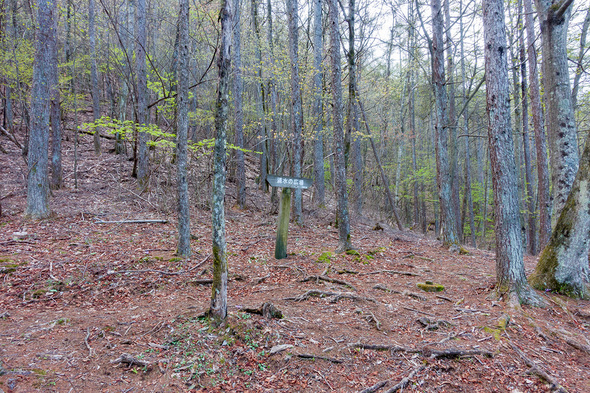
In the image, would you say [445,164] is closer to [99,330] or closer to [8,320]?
[99,330]

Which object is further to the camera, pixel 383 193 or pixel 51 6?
pixel 383 193

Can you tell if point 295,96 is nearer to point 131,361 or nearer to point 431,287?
point 431,287

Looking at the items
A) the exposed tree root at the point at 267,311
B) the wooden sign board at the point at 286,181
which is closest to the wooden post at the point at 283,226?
the wooden sign board at the point at 286,181

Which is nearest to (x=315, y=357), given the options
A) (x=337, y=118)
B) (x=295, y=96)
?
(x=337, y=118)

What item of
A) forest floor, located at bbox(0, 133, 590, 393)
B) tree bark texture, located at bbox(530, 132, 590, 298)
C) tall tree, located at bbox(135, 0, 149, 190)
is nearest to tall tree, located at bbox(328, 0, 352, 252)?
forest floor, located at bbox(0, 133, 590, 393)

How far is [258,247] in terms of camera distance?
26.5ft

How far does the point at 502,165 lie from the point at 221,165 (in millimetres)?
4073

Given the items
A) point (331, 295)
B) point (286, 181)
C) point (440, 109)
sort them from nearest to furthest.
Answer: point (331, 295), point (286, 181), point (440, 109)

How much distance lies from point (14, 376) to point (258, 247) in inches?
218

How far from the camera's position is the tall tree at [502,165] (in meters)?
4.62

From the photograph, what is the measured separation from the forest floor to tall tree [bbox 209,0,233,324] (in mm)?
344

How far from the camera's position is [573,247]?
483 centimetres

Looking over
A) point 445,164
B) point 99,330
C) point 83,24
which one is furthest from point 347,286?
point 83,24

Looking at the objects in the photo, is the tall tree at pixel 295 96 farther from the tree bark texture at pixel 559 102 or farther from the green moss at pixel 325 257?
the tree bark texture at pixel 559 102
